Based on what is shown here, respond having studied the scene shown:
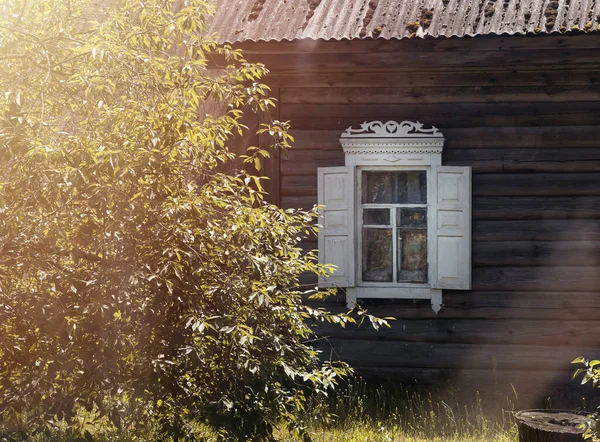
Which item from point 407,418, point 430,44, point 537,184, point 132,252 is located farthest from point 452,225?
point 132,252

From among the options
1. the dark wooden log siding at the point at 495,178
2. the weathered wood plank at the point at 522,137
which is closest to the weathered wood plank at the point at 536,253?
the dark wooden log siding at the point at 495,178

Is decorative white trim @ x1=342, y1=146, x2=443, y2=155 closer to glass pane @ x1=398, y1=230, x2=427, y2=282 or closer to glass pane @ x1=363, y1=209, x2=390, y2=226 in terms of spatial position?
glass pane @ x1=363, y1=209, x2=390, y2=226

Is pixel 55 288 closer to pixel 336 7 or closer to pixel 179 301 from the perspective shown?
pixel 179 301

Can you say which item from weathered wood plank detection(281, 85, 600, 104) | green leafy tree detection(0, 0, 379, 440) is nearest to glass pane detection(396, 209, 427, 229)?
weathered wood plank detection(281, 85, 600, 104)

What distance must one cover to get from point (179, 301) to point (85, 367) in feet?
1.81

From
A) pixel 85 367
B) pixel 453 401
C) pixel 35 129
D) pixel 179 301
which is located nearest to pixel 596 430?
pixel 179 301

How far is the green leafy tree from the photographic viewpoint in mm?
4121

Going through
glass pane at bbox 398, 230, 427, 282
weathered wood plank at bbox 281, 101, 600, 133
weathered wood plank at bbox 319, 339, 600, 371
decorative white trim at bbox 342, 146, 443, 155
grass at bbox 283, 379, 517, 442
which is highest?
weathered wood plank at bbox 281, 101, 600, 133

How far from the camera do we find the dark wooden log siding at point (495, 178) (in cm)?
720

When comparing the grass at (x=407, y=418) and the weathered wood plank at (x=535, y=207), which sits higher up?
the weathered wood plank at (x=535, y=207)

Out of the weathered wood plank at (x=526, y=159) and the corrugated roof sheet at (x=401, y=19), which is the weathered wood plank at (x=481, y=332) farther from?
the corrugated roof sheet at (x=401, y=19)

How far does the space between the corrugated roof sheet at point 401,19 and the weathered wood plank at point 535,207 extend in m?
1.38

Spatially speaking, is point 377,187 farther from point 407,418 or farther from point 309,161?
point 407,418

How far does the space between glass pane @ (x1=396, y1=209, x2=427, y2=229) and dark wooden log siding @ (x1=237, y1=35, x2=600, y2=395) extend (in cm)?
44
